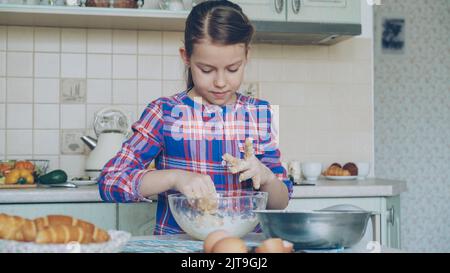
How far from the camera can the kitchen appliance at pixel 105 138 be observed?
2.12 metres

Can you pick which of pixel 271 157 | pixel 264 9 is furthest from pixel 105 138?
pixel 271 157

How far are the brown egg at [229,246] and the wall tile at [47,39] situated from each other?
1.74m

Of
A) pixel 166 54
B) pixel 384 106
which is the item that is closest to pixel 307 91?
pixel 166 54

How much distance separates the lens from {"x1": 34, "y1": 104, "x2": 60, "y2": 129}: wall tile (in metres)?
2.28

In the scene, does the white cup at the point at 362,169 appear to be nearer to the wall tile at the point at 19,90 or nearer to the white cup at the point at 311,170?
the white cup at the point at 311,170

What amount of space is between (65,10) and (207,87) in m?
1.06

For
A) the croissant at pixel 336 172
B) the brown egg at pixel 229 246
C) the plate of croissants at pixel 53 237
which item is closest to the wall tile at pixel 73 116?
the croissant at pixel 336 172

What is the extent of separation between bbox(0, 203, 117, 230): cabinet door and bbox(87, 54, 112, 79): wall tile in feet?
2.15

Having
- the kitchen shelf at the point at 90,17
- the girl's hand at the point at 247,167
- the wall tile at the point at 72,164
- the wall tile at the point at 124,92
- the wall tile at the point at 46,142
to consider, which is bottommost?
the wall tile at the point at 72,164

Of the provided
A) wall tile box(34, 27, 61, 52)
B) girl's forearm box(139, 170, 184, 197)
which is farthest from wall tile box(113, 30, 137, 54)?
girl's forearm box(139, 170, 184, 197)

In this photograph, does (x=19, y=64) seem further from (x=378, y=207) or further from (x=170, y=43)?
(x=378, y=207)

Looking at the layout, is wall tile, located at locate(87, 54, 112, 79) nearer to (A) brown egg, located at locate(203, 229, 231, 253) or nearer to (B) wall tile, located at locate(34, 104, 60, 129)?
(B) wall tile, located at locate(34, 104, 60, 129)

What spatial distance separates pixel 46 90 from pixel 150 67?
40 centimetres

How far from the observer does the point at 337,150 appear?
2.47 meters
